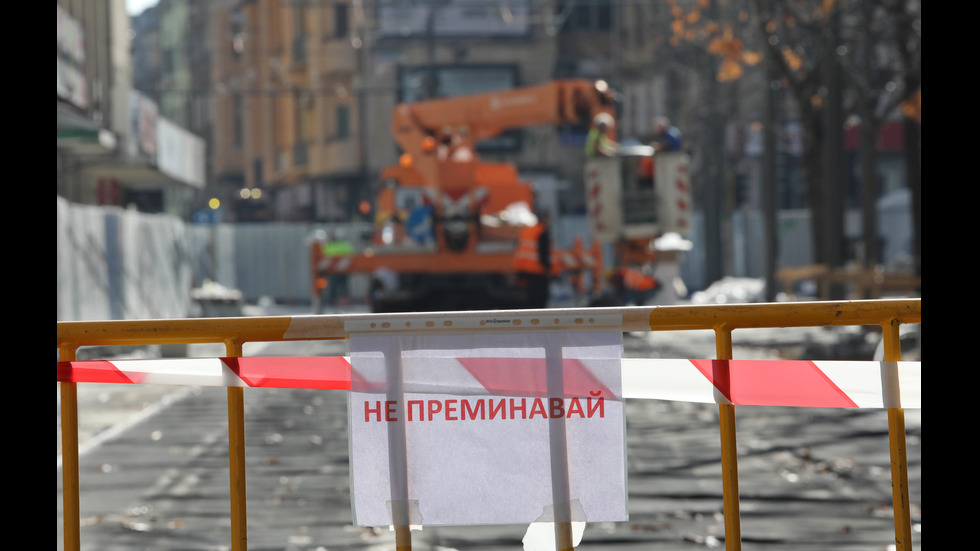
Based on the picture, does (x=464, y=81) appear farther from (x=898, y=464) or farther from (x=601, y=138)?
(x=898, y=464)

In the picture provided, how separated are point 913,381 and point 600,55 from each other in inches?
2028

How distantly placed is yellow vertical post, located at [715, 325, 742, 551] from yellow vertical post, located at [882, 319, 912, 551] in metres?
0.46

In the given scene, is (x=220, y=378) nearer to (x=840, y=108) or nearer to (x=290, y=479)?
(x=290, y=479)

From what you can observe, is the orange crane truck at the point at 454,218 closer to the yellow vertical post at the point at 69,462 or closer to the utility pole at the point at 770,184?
the utility pole at the point at 770,184

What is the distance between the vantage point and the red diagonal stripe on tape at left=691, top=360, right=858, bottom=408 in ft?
13.3

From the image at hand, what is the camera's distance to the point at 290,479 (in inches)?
350

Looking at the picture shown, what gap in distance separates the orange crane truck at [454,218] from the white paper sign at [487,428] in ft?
57.5

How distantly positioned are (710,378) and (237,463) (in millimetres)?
1454

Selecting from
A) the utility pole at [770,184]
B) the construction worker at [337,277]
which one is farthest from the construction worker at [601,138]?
the construction worker at [337,277]

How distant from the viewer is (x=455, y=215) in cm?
2241

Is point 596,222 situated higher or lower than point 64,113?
lower

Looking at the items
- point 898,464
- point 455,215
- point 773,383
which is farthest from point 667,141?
point 898,464

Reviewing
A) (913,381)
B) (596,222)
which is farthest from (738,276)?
(913,381)

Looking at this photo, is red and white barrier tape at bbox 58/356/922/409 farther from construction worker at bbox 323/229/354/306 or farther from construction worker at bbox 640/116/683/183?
construction worker at bbox 323/229/354/306
